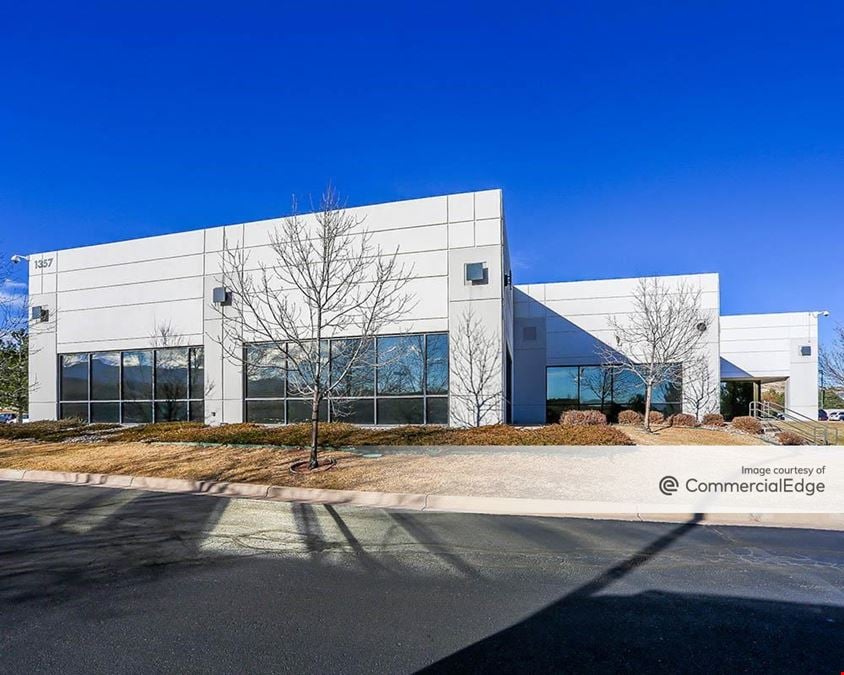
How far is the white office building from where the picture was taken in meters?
16.0

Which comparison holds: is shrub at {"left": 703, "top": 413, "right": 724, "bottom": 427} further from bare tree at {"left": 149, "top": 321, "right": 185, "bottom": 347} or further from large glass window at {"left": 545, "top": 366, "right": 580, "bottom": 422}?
bare tree at {"left": 149, "top": 321, "right": 185, "bottom": 347}

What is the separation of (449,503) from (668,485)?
3937mm

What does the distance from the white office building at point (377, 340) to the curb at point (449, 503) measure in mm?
2876

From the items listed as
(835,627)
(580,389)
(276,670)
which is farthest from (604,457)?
(580,389)

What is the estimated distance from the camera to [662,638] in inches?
144

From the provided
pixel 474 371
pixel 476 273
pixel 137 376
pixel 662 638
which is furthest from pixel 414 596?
pixel 137 376

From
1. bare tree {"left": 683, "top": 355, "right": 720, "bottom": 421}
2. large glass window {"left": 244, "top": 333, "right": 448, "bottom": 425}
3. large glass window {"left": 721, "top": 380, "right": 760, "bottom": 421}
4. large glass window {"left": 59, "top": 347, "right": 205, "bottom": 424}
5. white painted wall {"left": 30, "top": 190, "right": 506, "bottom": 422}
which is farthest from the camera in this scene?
large glass window {"left": 721, "top": 380, "right": 760, "bottom": 421}

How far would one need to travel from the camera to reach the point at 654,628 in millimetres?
3812

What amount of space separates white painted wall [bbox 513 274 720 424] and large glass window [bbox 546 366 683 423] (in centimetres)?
42

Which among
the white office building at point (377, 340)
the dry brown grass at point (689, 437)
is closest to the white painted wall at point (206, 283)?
the white office building at point (377, 340)

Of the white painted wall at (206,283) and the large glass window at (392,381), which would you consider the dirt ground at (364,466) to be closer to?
the large glass window at (392,381)

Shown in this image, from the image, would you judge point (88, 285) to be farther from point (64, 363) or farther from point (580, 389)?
point (580, 389)

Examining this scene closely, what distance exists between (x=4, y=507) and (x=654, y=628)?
9.46m
